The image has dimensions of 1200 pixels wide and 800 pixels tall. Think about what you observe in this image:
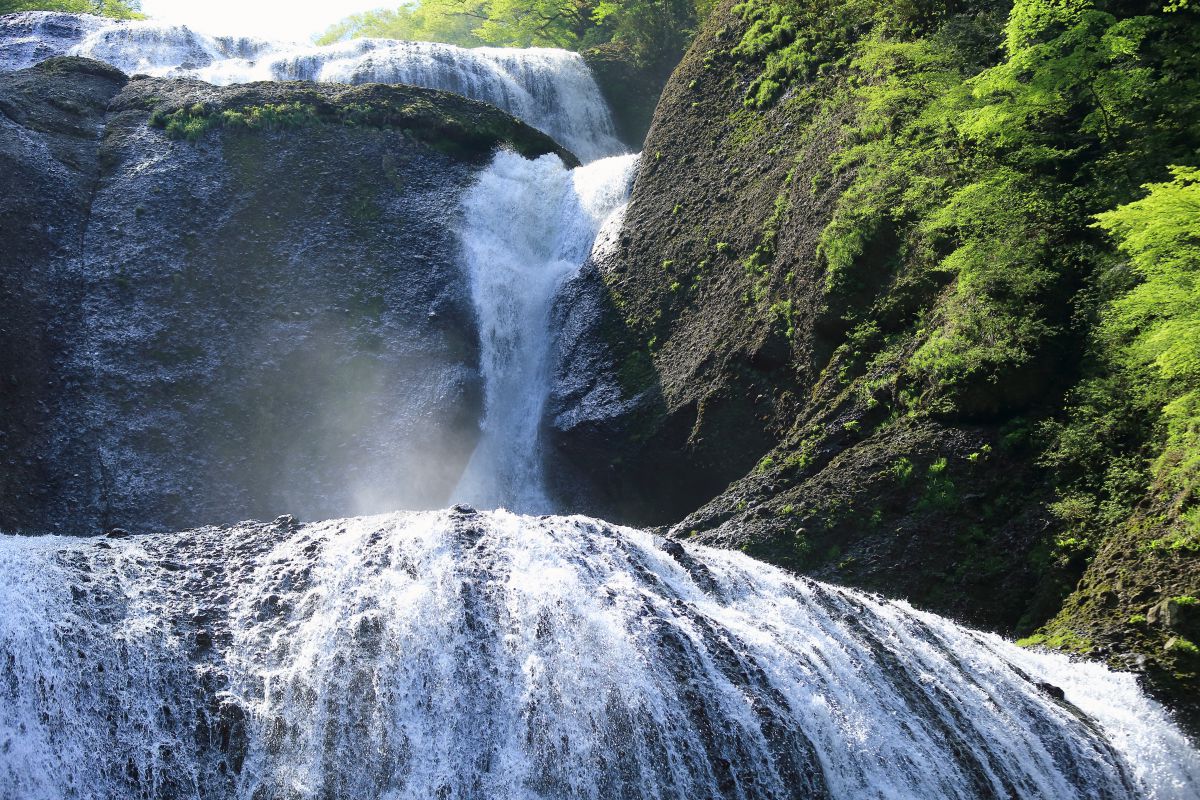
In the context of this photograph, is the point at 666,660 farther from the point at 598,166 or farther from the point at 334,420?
the point at 598,166

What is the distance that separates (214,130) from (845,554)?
15.9m

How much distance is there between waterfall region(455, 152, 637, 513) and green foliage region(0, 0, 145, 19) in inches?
785

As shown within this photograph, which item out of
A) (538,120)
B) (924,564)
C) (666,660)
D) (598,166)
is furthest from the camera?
(538,120)

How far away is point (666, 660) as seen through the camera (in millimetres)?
7176

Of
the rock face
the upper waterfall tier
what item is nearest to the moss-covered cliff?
the rock face

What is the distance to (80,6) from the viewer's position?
37844mm

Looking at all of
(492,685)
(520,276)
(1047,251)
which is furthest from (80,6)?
(492,685)

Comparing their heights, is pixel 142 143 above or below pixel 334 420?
above

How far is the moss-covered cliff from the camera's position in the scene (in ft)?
32.4

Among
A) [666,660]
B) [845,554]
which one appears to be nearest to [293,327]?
[845,554]

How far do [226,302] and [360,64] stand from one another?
10.7 meters

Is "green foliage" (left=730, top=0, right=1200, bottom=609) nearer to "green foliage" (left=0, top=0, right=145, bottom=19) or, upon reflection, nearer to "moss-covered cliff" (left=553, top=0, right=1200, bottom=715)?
"moss-covered cliff" (left=553, top=0, right=1200, bottom=715)

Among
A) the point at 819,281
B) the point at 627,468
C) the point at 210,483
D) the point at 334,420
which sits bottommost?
the point at 210,483

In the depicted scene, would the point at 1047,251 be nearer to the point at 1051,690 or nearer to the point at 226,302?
the point at 1051,690
